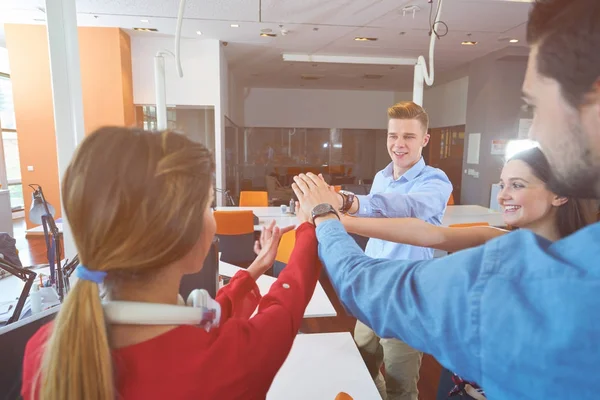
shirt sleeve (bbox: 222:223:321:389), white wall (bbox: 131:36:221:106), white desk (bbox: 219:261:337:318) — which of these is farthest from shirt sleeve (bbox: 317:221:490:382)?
white wall (bbox: 131:36:221:106)

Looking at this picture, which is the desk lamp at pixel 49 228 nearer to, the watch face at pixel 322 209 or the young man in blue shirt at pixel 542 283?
the watch face at pixel 322 209

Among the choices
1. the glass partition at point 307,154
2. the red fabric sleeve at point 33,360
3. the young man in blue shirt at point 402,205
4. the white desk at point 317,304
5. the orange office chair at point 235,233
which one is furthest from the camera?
the glass partition at point 307,154

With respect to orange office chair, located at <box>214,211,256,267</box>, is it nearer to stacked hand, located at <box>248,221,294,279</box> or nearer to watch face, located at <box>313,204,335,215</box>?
stacked hand, located at <box>248,221,294,279</box>

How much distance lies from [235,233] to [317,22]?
12.0 feet

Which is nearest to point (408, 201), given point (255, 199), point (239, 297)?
point (239, 297)

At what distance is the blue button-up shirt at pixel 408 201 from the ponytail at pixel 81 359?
1047 mm

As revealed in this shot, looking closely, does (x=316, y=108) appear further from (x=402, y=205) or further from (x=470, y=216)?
(x=402, y=205)

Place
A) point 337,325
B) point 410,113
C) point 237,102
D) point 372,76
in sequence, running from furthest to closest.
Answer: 1. point 237,102
2. point 372,76
3. point 337,325
4. point 410,113

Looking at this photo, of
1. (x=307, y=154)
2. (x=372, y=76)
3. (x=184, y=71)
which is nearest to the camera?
(x=184, y=71)

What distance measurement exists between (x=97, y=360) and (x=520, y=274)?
687mm

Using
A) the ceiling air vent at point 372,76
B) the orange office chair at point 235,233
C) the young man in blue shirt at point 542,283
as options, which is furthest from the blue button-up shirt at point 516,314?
the ceiling air vent at point 372,76

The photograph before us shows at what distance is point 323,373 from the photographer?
4.65ft

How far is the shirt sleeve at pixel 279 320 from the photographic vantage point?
0.75 metres

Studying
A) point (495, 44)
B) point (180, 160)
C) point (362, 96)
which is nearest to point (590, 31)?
point (180, 160)
